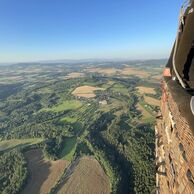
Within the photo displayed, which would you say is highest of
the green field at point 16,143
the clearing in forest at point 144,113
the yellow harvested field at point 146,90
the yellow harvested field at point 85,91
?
the clearing in forest at point 144,113

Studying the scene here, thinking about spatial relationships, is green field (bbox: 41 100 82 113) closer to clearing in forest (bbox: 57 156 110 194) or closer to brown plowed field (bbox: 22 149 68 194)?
brown plowed field (bbox: 22 149 68 194)

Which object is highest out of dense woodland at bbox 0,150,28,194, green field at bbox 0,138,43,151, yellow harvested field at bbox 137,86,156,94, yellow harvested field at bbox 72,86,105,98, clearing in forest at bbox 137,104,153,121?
dense woodland at bbox 0,150,28,194

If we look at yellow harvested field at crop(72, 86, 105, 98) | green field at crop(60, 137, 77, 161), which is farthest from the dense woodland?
yellow harvested field at crop(72, 86, 105, 98)

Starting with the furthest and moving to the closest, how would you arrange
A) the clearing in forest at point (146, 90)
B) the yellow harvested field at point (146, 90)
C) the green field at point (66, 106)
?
the yellow harvested field at point (146, 90)
the clearing in forest at point (146, 90)
the green field at point (66, 106)

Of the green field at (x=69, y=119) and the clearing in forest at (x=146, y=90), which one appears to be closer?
the green field at (x=69, y=119)

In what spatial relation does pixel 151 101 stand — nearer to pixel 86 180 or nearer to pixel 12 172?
pixel 86 180

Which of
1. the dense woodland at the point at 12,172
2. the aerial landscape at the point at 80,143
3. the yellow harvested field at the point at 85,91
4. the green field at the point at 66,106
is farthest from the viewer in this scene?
the yellow harvested field at the point at 85,91

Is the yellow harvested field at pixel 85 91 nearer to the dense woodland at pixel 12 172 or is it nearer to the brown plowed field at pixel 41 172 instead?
the brown plowed field at pixel 41 172

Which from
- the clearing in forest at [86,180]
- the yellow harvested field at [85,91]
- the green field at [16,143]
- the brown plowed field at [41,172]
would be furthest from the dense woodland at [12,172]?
the yellow harvested field at [85,91]
